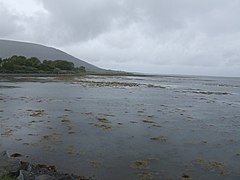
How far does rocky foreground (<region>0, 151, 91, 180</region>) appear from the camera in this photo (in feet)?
29.5

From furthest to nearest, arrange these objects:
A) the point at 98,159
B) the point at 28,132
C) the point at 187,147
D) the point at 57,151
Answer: the point at 28,132, the point at 187,147, the point at 57,151, the point at 98,159

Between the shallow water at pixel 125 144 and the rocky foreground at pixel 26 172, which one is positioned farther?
the shallow water at pixel 125 144

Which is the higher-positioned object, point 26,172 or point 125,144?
point 26,172

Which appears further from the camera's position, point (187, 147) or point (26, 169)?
point (187, 147)

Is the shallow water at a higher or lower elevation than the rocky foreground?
lower

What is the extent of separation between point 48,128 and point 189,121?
36.7ft

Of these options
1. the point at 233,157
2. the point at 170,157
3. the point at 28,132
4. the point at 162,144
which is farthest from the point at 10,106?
the point at 233,157

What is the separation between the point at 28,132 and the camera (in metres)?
17.0

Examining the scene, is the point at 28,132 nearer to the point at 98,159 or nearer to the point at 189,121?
the point at 98,159

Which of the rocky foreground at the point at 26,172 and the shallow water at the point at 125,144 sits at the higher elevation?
the rocky foreground at the point at 26,172

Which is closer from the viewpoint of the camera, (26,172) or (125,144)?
(26,172)

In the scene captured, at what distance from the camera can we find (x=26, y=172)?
9.62 meters

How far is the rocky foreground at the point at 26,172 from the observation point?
8.99 metres

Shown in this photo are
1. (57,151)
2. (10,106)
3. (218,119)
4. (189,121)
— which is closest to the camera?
(57,151)
